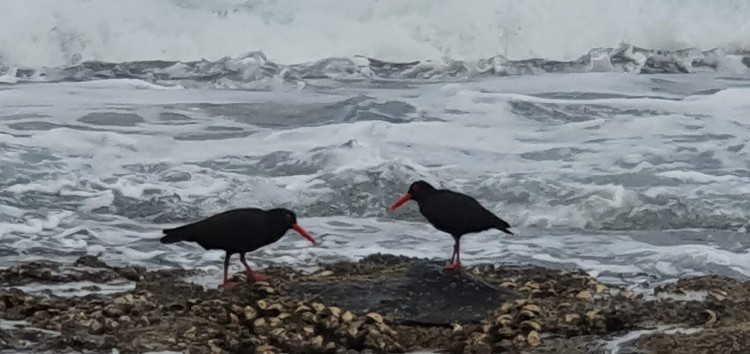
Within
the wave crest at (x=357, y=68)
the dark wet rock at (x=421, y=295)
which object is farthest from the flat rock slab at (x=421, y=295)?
the wave crest at (x=357, y=68)

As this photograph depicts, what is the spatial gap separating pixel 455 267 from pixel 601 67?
6.85m

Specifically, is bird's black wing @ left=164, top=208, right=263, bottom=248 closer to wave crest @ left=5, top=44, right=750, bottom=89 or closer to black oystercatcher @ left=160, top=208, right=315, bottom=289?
black oystercatcher @ left=160, top=208, right=315, bottom=289

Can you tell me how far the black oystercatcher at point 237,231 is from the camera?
220 inches

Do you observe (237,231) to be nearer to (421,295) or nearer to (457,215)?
(421,295)

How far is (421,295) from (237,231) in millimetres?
967

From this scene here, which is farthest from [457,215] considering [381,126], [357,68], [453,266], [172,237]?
Answer: [357,68]

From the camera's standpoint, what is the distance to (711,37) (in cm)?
1235

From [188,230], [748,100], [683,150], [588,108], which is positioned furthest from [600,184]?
[188,230]

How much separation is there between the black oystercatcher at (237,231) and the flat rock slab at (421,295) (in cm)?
29

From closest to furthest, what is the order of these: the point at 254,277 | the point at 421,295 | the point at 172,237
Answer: the point at 421,295, the point at 172,237, the point at 254,277

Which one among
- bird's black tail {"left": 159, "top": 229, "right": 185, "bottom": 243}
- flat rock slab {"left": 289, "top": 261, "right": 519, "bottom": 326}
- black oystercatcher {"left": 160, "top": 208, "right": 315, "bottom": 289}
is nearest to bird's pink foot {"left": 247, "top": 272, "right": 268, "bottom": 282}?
black oystercatcher {"left": 160, "top": 208, "right": 315, "bottom": 289}

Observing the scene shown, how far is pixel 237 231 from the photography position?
5.63m

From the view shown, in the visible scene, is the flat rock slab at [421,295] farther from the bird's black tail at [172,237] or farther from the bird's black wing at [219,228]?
the bird's black tail at [172,237]

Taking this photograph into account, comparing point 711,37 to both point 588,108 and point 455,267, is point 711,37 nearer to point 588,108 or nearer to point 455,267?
point 588,108
